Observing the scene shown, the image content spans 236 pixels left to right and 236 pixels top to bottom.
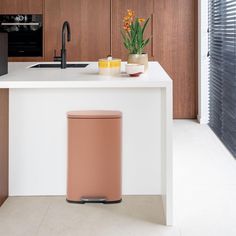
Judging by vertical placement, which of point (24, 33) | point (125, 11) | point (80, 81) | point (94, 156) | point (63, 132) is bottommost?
point (94, 156)

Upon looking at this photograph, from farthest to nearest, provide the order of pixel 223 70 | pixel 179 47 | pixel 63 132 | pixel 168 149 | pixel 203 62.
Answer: pixel 179 47
pixel 203 62
pixel 223 70
pixel 63 132
pixel 168 149

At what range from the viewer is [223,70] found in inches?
213

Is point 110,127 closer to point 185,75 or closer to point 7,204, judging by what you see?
point 7,204

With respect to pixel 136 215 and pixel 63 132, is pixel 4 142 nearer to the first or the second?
pixel 63 132

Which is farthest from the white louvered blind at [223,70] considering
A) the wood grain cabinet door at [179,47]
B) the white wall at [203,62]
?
the wood grain cabinet door at [179,47]

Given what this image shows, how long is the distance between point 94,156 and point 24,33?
3.62m

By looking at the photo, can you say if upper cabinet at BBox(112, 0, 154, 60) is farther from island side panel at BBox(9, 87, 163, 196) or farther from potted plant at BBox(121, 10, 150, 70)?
island side panel at BBox(9, 87, 163, 196)

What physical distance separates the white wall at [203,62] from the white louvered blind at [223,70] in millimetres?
74

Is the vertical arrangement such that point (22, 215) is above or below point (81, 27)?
below

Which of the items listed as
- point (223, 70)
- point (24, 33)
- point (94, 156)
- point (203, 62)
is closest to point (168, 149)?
point (94, 156)

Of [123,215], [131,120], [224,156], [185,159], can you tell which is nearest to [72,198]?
[123,215]

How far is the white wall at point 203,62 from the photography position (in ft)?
20.9

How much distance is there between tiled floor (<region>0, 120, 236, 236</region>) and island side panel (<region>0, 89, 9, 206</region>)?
0.10 m

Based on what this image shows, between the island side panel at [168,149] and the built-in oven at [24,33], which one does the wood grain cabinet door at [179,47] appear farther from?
the island side panel at [168,149]
